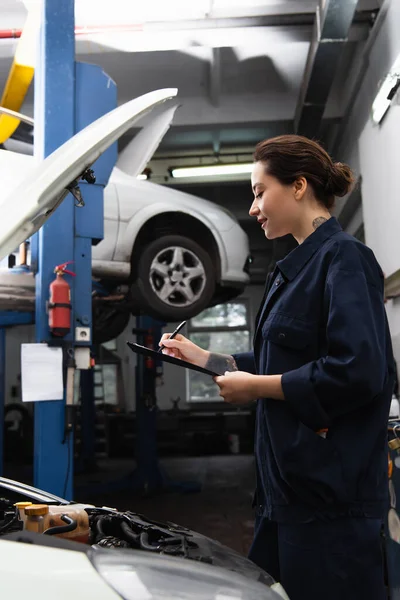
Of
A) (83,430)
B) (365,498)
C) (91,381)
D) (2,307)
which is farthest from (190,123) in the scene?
(365,498)

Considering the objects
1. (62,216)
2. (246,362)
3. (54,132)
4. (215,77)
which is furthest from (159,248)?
(246,362)

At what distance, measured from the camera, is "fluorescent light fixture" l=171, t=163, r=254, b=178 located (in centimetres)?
841

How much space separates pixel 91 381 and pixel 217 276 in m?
4.54

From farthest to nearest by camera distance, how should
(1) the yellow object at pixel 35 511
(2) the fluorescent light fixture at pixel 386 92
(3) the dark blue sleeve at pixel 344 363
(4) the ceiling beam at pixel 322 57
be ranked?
(4) the ceiling beam at pixel 322 57, (2) the fluorescent light fixture at pixel 386 92, (1) the yellow object at pixel 35 511, (3) the dark blue sleeve at pixel 344 363

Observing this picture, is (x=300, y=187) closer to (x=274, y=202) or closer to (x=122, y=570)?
(x=274, y=202)

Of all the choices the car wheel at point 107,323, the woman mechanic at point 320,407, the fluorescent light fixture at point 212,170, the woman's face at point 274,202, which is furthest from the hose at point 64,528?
the fluorescent light fixture at point 212,170

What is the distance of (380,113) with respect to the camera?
464 centimetres

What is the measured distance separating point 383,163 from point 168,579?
447 centimetres

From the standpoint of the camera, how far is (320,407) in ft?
4.00

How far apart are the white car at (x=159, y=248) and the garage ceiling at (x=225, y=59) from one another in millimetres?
984

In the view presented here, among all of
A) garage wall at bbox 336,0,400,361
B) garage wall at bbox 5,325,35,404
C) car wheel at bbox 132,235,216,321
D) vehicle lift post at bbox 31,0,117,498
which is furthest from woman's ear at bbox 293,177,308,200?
garage wall at bbox 5,325,35,404

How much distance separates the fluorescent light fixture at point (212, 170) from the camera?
27.6 ft

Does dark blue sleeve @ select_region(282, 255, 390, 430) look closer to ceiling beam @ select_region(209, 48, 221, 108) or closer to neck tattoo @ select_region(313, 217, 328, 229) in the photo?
neck tattoo @ select_region(313, 217, 328, 229)

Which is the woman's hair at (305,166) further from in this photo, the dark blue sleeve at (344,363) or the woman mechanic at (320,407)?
the dark blue sleeve at (344,363)
